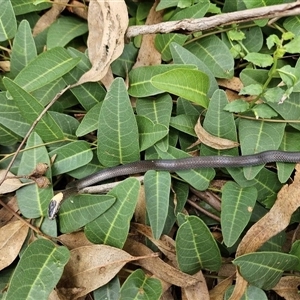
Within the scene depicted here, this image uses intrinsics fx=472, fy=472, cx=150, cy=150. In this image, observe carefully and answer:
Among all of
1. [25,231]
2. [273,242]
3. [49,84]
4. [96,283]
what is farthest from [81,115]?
[273,242]

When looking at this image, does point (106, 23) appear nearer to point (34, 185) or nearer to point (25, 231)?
point (34, 185)

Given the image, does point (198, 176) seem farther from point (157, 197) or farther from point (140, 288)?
point (140, 288)

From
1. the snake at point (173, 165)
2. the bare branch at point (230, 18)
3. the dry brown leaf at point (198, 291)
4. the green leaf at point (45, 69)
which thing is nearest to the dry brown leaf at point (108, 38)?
the green leaf at point (45, 69)

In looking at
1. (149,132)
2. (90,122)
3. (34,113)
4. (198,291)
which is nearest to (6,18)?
(34,113)

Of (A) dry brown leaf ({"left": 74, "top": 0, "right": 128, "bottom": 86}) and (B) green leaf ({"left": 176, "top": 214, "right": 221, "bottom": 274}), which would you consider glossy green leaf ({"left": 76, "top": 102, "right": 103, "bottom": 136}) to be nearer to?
(A) dry brown leaf ({"left": 74, "top": 0, "right": 128, "bottom": 86})

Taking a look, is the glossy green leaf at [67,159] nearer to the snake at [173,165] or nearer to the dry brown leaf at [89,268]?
the snake at [173,165]
